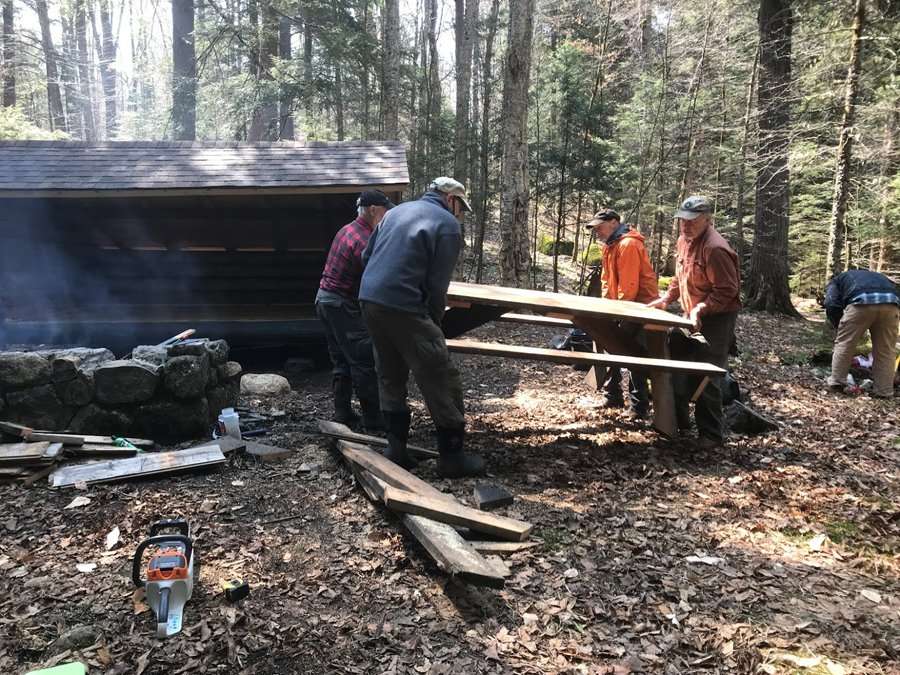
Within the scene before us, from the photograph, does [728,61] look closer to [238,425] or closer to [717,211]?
[717,211]

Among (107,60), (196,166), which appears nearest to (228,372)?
(196,166)

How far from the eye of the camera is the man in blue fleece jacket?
4086 millimetres

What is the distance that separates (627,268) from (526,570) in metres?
3.69

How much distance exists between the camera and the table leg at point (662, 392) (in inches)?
209

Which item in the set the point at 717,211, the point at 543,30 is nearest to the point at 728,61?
the point at 717,211

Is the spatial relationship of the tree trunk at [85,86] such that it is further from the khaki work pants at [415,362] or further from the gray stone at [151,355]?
the khaki work pants at [415,362]

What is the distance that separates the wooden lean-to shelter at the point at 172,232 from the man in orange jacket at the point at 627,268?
2.88 m

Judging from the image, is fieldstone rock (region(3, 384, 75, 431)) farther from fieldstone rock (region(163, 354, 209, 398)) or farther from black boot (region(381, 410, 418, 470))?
black boot (region(381, 410, 418, 470))

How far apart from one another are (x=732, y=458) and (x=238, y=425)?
4.39 metres

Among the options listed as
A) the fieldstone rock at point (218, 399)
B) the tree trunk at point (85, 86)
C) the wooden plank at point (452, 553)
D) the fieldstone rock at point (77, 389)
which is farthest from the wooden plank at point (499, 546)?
the tree trunk at point (85, 86)

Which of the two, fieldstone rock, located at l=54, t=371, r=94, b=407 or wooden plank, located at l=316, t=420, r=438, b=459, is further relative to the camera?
fieldstone rock, located at l=54, t=371, r=94, b=407

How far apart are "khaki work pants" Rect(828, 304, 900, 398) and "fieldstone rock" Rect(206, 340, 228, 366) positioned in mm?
7461

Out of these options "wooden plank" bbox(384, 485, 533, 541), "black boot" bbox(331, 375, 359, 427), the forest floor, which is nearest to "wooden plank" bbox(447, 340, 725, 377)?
the forest floor

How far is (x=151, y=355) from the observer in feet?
17.5
